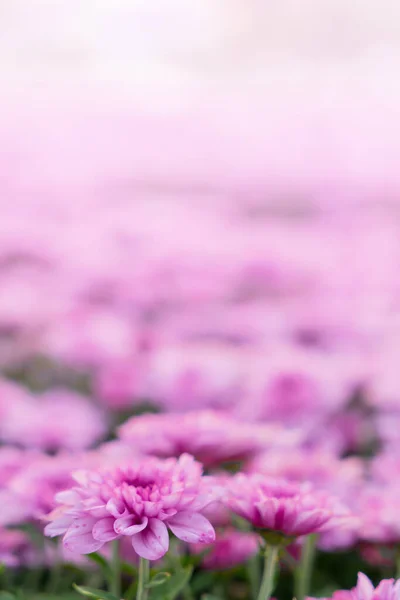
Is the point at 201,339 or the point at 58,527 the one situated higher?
the point at 201,339

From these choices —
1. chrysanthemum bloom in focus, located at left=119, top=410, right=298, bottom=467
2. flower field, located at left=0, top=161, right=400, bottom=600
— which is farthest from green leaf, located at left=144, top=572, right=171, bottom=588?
chrysanthemum bloom in focus, located at left=119, top=410, right=298, bottom=467

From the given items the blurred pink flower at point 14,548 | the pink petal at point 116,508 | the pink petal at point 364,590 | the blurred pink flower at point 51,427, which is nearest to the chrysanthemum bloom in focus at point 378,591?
the pink petal at point 364,590

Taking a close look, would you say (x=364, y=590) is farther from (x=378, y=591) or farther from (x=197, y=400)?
(x=197, y=400)

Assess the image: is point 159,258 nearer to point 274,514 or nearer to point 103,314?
point 103,314

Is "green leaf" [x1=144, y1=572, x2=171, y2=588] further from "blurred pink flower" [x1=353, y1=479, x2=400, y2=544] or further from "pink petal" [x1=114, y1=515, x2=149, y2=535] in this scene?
"blurred pink flower" [x1=353, y1=479, x2=400, y2=544]

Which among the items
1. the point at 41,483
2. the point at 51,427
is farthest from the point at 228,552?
the point at 51,427
